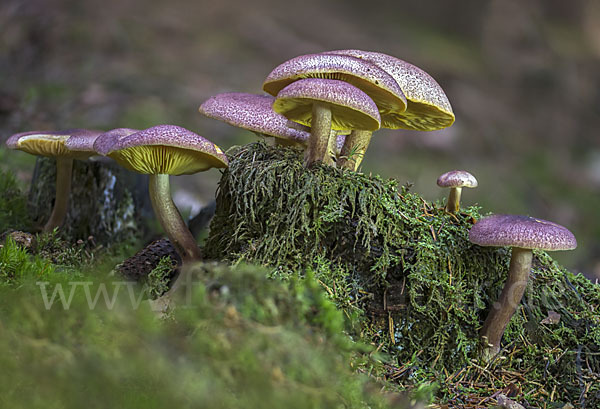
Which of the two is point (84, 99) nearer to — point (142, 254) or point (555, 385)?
point (142, 254)

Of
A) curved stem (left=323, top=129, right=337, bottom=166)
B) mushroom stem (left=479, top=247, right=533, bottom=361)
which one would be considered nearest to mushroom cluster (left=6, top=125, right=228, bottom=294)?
curved stem (left=323, top=129, right=337, bottom=166)

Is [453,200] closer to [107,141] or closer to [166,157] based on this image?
[166,157]

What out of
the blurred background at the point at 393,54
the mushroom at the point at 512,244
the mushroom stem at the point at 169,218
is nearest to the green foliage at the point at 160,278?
the mushroom stem at the point at 169,218

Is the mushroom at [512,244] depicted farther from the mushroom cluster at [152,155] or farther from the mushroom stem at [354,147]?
the mushroom cluster at [152,155]

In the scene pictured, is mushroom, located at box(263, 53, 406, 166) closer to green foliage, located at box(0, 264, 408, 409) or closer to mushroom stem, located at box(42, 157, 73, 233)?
green foliage, located at box(0, 264, 408, 409)

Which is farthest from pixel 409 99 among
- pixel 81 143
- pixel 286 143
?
pixel 81 143

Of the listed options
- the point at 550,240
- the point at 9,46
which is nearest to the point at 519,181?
the point at 550,240
